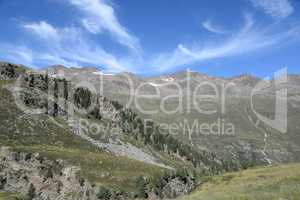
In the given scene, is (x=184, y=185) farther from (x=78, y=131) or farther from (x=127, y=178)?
(x=78, y=131)

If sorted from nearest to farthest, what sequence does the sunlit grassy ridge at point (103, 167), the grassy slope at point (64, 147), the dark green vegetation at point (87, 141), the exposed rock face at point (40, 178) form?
the dark green vegetation at point (87, 141) → the exposed rock face at point (40, 178) → the sunlit grassy ridge at point (103, 167) → the grassy slope at point (64, 147)

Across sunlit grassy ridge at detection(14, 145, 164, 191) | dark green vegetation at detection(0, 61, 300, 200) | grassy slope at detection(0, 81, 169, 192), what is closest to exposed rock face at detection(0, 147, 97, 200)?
dark green vegetation at detection(0, 61, 300, 200)

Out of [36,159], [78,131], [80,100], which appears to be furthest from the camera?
[80,100]

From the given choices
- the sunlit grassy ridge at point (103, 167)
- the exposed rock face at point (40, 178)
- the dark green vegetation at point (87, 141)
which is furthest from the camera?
the sunlit grassy ridge at point (103, 167)

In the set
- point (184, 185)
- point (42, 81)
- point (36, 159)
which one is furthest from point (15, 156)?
point (42, 81)

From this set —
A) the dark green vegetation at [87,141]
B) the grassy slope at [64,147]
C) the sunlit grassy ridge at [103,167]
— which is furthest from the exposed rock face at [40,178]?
the grassy slope at [64,147]

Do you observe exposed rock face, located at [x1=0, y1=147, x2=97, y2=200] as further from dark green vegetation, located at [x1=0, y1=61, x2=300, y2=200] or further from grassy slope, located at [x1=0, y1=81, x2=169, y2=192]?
grassy slope, located at [x1=0, y1=81, x2=169, y2=192]

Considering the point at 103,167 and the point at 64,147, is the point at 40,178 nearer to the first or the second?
the point at 103,167

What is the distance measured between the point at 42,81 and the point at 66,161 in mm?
74353

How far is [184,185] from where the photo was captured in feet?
250

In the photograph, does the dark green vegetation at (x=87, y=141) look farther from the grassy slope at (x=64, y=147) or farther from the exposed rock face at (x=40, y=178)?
the exposed rock face at (x=40, y=178)

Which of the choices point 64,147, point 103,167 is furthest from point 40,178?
point 64,147

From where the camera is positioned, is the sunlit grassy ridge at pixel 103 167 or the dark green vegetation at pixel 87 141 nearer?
the dark green vegetation at pixel 87 141

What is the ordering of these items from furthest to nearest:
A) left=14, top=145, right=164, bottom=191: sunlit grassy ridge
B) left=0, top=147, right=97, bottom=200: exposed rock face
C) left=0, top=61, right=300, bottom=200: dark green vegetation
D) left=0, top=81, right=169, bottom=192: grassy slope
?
left=0, top=81, right=169, bottom=192: grassy slope < left=14, top=145, right=164, bottom=191: sunlit grassy ridge < left=0, top=147, right=97, bottom=200: exposed rock face < left=0, top=61, right=300, bottom=200: dark green vegetation
